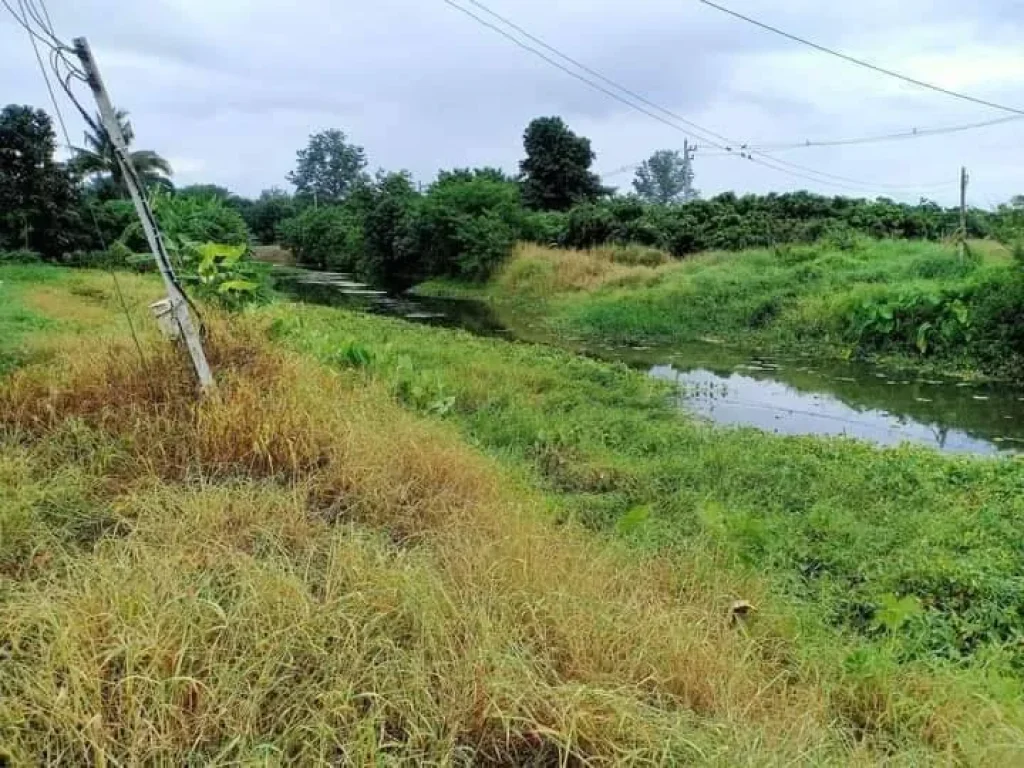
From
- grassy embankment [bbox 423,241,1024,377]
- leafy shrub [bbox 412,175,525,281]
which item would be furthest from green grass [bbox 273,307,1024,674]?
leafy shrub [bbox 412,175,525,281]

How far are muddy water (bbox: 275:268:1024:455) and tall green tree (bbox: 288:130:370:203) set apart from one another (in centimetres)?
5965

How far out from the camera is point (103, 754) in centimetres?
161

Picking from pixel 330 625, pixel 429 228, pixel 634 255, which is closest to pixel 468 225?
pixel 429 228

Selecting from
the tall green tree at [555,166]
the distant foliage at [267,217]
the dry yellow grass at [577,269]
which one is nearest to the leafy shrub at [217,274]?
the dry yellow grass at [577,269]

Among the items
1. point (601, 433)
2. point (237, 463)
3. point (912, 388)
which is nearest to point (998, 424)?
point (912, 388)

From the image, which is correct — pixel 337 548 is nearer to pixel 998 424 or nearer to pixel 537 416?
pixel 537 416

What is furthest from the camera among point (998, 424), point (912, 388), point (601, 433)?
point (912, 388)

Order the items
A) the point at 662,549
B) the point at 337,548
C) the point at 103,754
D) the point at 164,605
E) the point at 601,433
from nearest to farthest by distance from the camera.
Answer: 1. the point at 103,754
2. the point at 164,605
3. the point at 337,548
4. the point at 662,549
5. the point at 601,433

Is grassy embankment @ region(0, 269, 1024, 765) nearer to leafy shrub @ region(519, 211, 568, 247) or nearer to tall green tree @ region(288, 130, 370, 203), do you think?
leafy shrub @ region(519, 211, 568, 247)

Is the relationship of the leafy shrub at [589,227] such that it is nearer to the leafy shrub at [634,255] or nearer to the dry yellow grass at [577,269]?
the dry yellow grass at [577,269]

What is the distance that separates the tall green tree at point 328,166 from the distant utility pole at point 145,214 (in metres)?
65.4

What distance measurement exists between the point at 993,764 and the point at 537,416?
14.7 feet

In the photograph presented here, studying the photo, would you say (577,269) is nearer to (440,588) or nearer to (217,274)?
(217,274)

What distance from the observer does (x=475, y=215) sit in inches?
979
